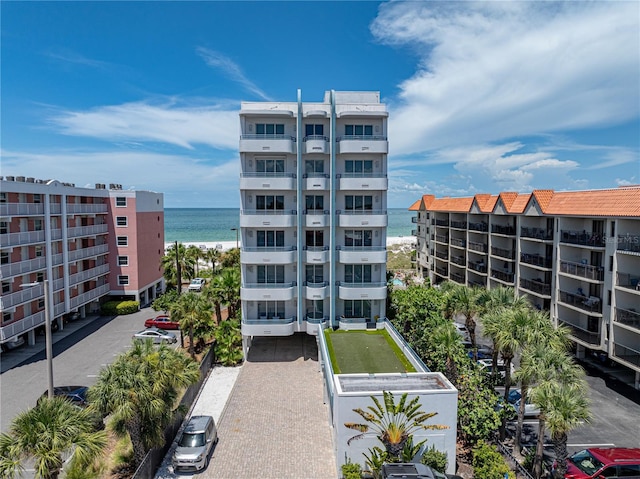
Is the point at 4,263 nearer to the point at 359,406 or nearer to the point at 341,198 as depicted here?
the point at 341,198

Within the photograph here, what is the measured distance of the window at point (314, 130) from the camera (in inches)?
1300

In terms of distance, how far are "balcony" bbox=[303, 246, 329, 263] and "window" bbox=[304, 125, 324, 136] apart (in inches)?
355

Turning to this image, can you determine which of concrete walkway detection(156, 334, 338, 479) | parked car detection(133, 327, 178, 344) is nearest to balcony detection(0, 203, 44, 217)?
parked car detection(133, 327, 178, 344)

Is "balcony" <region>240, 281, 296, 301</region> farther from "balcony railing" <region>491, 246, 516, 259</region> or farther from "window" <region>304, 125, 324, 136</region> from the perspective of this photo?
"balcony railing" <region>491, 246, 516, 259</region>

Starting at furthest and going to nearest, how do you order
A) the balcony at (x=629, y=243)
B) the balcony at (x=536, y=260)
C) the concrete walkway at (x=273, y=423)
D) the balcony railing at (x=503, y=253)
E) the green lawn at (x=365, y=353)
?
1. the balcony railing at (x=503, y=253)
2. the balcony at (x=536, y=260)
3. the balcony at (x=629, y=243)
4. the green lawn at (x=365, y=353)
5. the concrete walkway at (x=273, y=423)

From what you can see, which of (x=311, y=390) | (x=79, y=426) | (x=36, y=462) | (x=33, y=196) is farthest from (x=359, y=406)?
(x=33, y=196)

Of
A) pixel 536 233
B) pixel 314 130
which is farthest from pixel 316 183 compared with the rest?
pixel 536 233

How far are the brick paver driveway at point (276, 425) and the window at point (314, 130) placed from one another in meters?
17.7

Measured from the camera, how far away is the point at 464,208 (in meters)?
53.5

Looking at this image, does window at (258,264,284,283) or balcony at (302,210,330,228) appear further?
window at (258,264,284,283)

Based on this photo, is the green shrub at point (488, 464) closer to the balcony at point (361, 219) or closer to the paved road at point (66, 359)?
the balcony at point (361, 219)

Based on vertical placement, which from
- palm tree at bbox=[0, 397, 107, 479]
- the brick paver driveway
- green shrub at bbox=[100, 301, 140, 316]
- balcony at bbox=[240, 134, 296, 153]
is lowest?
the brick paver driveway

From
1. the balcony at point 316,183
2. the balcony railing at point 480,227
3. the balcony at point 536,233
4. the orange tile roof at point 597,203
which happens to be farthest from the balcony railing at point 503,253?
the balcony at point 316,183

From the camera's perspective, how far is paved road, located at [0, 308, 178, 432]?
26.5 meters
